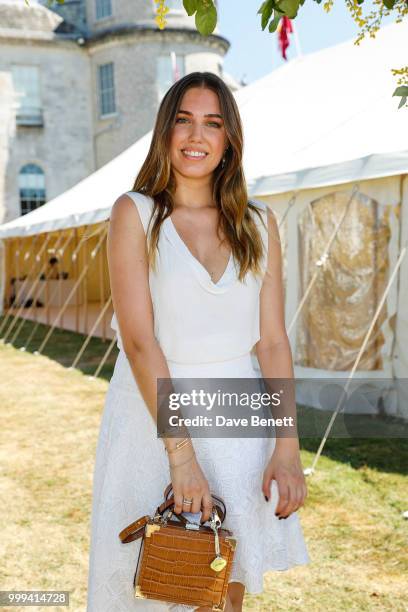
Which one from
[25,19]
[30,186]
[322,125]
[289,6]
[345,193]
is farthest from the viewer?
[30,186]

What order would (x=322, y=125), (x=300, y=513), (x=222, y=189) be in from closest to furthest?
1. (x=222, y=189)
2. (x=300, y=513)
3. (x=322, y=125)

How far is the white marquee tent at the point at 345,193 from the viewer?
17.6 ft

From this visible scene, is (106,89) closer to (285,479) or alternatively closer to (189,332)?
(189,332)

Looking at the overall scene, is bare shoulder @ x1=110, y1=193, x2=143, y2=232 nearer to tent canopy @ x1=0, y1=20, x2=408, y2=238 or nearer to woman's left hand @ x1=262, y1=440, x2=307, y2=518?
woman's left hand @ x1=262, y1=440, x2=307, y2=518

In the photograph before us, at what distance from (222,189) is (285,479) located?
73cm

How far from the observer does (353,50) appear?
7949 millimetres

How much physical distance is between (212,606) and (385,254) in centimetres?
449

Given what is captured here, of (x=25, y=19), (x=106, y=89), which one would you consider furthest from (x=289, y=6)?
(x=25, y=19)

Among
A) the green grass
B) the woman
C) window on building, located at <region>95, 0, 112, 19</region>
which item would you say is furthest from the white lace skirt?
window on building, located at <region>95, 0, 112, 19</region>

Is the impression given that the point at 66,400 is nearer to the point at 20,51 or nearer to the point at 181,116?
the point at 181,116

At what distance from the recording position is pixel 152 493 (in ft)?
5.26

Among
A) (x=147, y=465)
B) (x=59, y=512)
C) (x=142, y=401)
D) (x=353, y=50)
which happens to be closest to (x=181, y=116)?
(x=142, y=401)

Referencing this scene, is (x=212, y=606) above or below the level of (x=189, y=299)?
below

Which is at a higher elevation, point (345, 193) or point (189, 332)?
point (345, 193)
